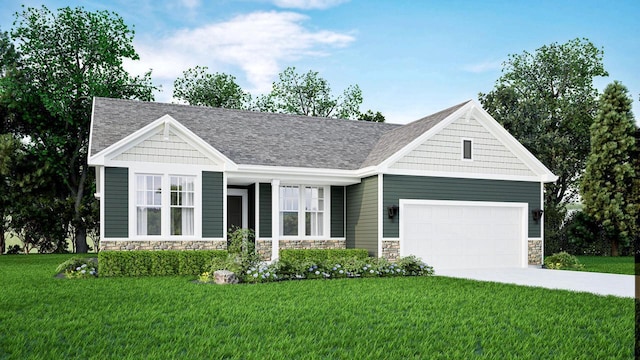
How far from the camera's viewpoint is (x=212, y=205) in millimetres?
16578

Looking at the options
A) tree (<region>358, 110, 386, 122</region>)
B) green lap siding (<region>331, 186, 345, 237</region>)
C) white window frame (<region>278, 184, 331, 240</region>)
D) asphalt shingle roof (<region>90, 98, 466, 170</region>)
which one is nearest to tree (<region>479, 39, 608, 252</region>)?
tree (<region>358, 110, 386, 122</region>)

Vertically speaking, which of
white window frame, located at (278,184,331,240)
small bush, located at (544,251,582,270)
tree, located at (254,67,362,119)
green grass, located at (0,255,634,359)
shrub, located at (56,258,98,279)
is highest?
tree, located at (254,67,362,119)

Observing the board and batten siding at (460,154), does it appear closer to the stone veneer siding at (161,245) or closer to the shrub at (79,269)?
the stone veneer siding at (161,245)

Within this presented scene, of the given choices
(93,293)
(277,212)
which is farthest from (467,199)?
(93,293)

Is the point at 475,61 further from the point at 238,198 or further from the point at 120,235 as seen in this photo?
the point at 120,235

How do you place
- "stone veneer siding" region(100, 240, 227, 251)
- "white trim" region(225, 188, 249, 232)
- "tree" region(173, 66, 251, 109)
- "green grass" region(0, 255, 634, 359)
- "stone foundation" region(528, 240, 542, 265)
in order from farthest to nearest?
"tree" region(173, 66, 251, 109) < "stone foundation" region(528, 240, 542, 265) < "white trim" region(225, 188, 249, 232) < "stone veneer siding" region(100, 240, 227, 251) < "green grass" region(0, 255, 634, 359)

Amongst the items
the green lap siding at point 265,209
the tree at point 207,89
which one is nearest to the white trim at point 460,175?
the green lap siding at point 265,209

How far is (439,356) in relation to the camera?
21.5ft

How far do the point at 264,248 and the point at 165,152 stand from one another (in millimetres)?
4396

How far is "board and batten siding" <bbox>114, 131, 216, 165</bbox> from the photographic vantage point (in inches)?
622

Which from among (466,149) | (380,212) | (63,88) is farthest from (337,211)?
(63,88)

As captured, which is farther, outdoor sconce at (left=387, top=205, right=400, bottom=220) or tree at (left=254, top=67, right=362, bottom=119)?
tree at (left=254, top=67, right=362, bottom=119)

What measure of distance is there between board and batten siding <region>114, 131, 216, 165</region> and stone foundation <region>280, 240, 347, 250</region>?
382cm

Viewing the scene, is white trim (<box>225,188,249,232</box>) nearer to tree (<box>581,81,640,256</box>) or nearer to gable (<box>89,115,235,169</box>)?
gable (<box>89,115,235,169</box>)
